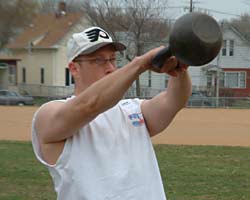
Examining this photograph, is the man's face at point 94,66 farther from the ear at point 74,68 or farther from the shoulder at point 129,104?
the shoulder at point 129,104

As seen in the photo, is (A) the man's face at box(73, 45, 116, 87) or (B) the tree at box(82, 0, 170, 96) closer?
(A) the man's face at box(73, 45, 116, 87)

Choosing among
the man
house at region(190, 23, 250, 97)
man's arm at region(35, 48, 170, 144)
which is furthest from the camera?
house at region(190, 23, 250, 97)

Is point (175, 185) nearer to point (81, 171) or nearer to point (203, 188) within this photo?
point (203, 188)

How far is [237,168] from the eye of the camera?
35.9 ft

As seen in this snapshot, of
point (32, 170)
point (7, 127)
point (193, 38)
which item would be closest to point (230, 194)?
point (32, 170)

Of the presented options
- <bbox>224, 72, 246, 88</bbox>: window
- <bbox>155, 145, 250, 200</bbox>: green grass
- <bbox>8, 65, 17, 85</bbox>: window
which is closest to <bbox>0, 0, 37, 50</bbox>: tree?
<bbox>8, 65, 17, 85</bbox>: window

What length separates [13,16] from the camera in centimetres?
4931

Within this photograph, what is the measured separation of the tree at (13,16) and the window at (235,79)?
17.9m

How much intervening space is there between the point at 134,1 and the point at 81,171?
47887 millimetres

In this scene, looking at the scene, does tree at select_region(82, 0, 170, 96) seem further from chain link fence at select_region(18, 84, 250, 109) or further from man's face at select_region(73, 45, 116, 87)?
man's face at select_region(73, 45, 116, 87)

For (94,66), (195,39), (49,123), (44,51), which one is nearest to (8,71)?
(44,51)

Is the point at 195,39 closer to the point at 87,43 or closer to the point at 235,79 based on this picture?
the point at 87,43

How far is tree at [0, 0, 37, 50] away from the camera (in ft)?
159

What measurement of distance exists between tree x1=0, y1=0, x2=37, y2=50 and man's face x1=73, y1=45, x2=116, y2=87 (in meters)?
46.3
